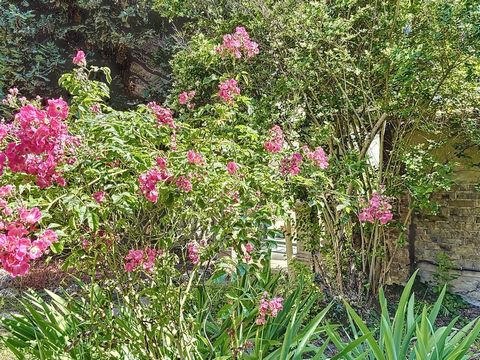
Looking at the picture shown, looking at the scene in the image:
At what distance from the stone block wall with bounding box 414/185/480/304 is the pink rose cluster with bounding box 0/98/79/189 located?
510cm

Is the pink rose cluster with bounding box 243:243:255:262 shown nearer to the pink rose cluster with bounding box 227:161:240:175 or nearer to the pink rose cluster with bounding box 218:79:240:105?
the pink rose cluster with bounding box 227:161:240:175

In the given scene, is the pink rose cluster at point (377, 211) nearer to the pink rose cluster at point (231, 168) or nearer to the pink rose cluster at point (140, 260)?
the pink rose cluster at point (231, 168)

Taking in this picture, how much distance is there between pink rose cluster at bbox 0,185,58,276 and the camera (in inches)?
69.8

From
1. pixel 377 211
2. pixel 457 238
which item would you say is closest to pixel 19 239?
pixel 377 211

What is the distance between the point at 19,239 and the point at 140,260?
71 cm

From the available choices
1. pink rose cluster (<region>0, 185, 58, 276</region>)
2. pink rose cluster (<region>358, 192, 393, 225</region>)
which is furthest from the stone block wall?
pink rose cluster (<region>0, 185, 58, 276</region>)

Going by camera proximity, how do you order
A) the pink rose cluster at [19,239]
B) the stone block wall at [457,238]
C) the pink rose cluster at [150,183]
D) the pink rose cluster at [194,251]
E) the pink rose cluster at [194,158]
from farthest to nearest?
1. the stone block wall at [457,238]
2. the pink rose cluster at [194,251]
3. the pink rose cluster at [194,158]
4. the pink rose cluster at [150,183]
5. the pink rose cluster at [19,239]

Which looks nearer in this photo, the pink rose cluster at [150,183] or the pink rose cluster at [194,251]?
the pink rose cluster at [150,183]

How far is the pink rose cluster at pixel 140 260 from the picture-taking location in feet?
7.86

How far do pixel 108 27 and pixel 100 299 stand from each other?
682 cm

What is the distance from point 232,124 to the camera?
308cm

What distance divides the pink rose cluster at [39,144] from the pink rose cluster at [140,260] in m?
0.55

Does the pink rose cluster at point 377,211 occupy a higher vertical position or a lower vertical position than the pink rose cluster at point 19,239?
higher

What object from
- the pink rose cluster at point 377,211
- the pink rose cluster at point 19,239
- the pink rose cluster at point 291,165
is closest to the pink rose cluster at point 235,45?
the pink rose cluster at point 291,165
